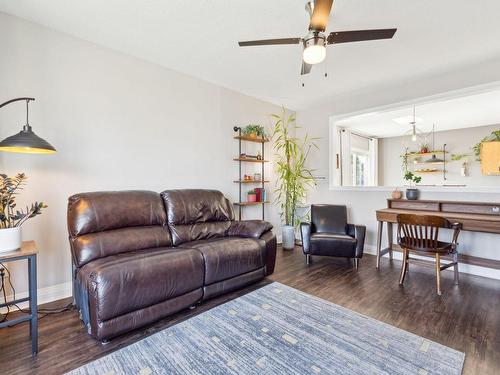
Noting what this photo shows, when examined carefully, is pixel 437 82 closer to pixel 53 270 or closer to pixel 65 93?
pixel 65 93

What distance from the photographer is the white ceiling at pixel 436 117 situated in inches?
170

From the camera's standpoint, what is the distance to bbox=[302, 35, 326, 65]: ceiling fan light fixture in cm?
180

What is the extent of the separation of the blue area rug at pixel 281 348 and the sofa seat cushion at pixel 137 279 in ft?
0.89

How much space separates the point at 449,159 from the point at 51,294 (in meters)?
8.55

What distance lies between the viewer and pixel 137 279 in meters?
1.91

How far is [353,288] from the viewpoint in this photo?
9.20 feet

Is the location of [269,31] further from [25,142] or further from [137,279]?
[137,279]

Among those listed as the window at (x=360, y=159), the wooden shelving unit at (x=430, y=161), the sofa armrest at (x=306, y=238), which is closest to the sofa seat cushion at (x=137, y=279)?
the sofa armrest at (x=306, y=238)

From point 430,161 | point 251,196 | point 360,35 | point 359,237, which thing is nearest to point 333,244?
point 359,237

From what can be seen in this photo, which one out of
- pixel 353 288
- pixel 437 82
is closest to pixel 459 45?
pixel 437 82

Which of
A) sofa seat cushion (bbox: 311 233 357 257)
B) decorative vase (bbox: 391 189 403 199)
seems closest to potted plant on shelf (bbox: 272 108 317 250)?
sofa seat cushion (bbox: 311 233 357 257)

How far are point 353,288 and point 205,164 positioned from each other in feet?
8.56

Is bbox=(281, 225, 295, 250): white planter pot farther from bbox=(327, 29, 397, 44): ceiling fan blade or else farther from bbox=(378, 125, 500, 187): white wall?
bbox=(378, 125, 500, 187): white wall

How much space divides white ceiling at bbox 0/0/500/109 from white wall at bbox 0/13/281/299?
0.20 meters
